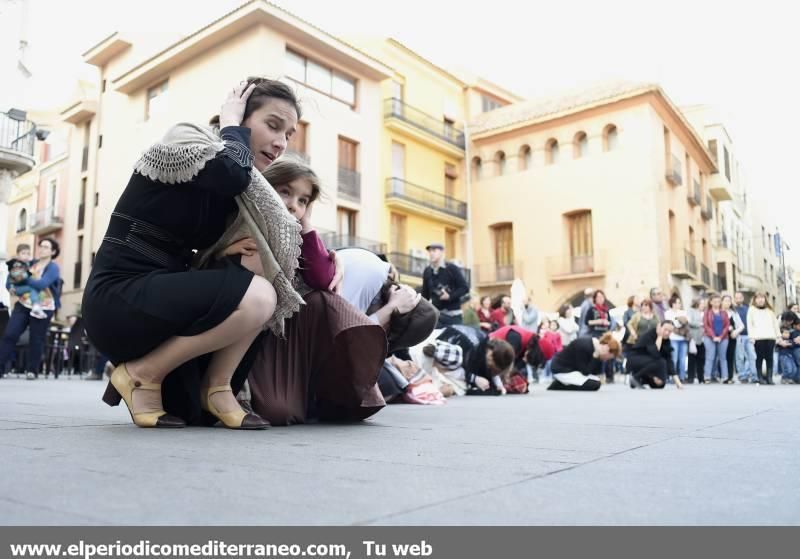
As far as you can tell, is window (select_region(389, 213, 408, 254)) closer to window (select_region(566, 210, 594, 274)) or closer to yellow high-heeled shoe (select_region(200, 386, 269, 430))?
window (select_region(566, 210, 594, 274))

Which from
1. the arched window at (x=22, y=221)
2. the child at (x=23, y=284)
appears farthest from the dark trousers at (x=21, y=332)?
the arched window at (x=22, y=221)

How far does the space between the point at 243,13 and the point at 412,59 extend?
7932mm

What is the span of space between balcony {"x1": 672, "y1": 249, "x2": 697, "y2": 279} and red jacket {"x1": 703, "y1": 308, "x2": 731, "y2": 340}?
1303 centimetres

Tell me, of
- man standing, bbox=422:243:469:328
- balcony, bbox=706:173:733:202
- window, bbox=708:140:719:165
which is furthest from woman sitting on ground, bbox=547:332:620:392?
window, bbox=708:140:719:165

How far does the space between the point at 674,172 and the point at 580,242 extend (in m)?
3.91

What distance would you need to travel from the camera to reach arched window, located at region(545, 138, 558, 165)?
26281 mm

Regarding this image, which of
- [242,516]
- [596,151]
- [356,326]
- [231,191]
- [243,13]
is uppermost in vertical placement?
[243,13]

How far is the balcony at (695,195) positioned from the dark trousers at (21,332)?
80.6ft

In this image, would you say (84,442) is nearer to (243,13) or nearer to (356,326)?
(356,326)

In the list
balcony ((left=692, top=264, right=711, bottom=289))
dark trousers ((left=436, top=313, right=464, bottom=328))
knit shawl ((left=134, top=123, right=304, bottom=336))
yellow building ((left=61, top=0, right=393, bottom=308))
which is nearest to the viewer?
knit shawl ((left=134, top=123, right=304, bottom=336))

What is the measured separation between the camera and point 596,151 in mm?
25094

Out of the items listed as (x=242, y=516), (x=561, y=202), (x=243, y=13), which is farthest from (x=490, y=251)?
(x=242, y=516)

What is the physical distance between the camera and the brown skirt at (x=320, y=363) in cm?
311

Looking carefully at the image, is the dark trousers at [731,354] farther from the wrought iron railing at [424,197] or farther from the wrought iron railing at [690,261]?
the wrought iron railing at [690,261]
